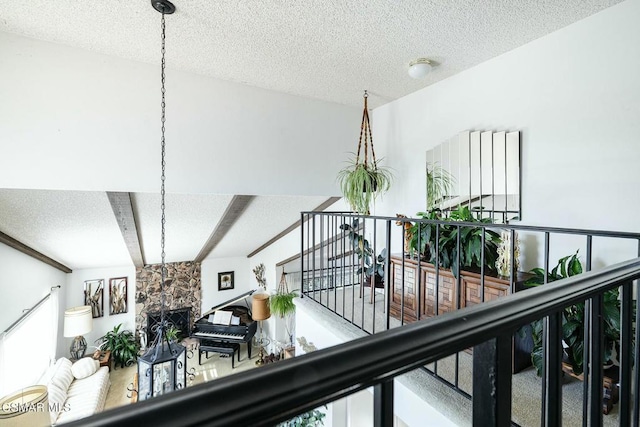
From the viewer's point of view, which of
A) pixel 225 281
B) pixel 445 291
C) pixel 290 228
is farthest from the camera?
pixel 225 281

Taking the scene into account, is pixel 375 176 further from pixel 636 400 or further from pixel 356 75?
pixel 636 400

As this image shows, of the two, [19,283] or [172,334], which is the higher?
[19,283]

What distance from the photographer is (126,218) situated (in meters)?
3.63

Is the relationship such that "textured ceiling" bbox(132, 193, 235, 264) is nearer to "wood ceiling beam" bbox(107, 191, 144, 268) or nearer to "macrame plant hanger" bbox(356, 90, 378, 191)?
"wood ceiling beam" bbox(107, 191, 144, 268)

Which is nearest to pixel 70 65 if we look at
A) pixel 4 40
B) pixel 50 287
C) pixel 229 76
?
pixel 4 40

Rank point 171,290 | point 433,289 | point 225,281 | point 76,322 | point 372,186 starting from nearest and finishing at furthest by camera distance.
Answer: point 433,289 → point 372,186 → point 76,322 → point 171,290 → point 225,281

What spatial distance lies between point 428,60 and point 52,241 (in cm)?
502

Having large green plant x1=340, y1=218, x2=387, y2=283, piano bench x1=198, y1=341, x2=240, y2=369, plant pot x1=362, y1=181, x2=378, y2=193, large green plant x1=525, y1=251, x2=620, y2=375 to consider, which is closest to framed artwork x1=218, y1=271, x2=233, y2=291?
piano bench x1=198, y1=341, x2=240, y2=369

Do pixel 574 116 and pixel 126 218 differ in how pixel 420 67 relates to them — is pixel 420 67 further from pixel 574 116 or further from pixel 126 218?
pixel 126 218

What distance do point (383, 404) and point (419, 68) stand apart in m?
2.69

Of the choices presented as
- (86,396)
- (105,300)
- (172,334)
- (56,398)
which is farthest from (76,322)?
(172,334)

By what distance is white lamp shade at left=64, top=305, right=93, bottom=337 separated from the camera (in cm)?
553

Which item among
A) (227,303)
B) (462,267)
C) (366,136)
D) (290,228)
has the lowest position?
(227,303)

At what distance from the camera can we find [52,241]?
426 cm
